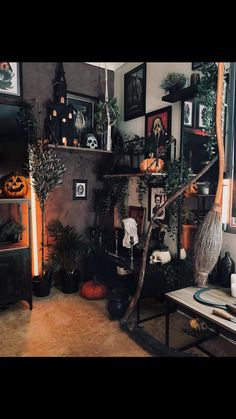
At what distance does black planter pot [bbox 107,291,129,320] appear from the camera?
2.61 metres

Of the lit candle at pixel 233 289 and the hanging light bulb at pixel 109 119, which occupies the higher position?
the hanging light bulb at pixel 109 119

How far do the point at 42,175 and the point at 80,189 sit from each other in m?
0.71

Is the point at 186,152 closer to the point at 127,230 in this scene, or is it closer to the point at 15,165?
the point at 127,230

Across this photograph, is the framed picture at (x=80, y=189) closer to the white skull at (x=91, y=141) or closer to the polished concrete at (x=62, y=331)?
the white skull at (x=91, y=141)

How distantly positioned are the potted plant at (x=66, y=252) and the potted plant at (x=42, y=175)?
172 mm

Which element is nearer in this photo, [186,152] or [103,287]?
[186,152]

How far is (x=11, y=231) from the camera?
3055mm

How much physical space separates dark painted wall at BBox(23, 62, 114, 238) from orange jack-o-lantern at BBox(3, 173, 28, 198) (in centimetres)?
60

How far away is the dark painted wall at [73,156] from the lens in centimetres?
337

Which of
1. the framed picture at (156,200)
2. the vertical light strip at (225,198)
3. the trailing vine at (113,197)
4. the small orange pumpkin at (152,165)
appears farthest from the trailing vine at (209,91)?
the trailing vine at (113,197)

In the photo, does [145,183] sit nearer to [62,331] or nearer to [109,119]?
[109,119]

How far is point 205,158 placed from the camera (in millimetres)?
2465
